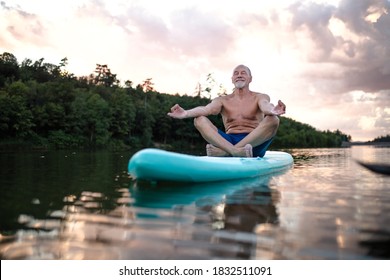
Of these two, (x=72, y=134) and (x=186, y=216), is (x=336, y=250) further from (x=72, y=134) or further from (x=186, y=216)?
(x=72, y=134)

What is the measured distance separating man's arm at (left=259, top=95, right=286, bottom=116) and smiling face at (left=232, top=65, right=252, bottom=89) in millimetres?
493

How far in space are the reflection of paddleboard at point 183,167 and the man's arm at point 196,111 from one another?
125 cm

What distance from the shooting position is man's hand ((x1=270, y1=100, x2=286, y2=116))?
20.9 ft

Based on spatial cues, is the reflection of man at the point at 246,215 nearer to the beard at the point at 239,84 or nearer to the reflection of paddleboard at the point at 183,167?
the reflection of paddleboard at the point at 183,167

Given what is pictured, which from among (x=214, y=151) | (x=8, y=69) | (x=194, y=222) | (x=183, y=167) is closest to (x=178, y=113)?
(x=214, y=151)

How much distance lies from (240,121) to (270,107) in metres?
0.87

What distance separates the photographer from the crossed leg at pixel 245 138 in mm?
6965

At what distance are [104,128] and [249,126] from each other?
45.6 meters

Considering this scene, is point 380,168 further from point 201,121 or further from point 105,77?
point 105,77

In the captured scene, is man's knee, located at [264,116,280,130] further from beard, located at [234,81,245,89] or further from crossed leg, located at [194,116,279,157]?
beard, located at [234,81,245,89]

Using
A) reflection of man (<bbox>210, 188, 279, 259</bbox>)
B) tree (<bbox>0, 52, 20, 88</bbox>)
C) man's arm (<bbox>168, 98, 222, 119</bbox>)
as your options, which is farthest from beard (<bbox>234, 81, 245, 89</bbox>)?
tree (<bbox>0, 52, 20, 88</bbox>)

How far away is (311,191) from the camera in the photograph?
4645 millimetres

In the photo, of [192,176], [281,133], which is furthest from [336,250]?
[281,133]

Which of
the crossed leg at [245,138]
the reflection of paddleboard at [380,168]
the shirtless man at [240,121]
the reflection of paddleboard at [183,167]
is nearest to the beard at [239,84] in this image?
the shirtless man at [240,121]
